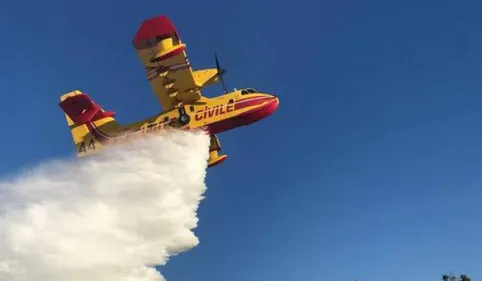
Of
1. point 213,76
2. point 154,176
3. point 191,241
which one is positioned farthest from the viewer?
point 213,76

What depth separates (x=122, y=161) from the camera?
82.0ft

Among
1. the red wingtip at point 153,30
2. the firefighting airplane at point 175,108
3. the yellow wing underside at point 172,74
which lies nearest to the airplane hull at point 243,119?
the firefighting airplane at point 175,108

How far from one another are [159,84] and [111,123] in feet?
11.5

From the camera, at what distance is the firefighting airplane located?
81.9ft

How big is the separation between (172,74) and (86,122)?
5.30 meters

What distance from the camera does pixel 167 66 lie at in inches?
969

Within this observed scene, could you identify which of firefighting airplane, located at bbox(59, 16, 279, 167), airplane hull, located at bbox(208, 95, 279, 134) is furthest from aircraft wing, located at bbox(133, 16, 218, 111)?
airplane hull, located at bbox(208, 95, 279, 134)

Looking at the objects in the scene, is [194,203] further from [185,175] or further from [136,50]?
[136,50]

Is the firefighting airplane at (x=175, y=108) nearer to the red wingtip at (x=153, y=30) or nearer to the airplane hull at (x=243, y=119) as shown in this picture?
the airplane hull at (x=243, y=119)

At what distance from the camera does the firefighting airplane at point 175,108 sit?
24969 millimetres

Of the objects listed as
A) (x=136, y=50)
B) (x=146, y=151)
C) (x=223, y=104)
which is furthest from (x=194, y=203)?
(x=136, y=50)

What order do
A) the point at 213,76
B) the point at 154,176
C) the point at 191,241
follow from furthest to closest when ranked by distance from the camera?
the point at 213,76, the point at 154,176, the point at 191,241

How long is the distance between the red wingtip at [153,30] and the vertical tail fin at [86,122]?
15.7 feet

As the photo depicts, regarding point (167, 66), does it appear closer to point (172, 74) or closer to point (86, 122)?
point (172, 74)
